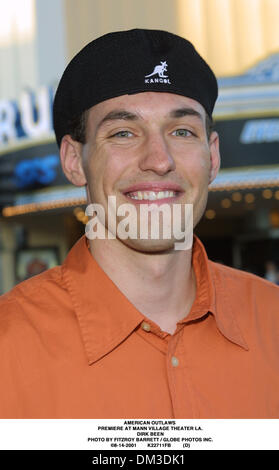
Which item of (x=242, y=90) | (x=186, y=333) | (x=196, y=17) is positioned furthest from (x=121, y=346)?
(x=196, y=17)

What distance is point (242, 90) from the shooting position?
13.1 metres

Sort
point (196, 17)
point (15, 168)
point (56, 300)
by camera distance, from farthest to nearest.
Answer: point (196, 17) → point (15, 168) → point (56, 300)

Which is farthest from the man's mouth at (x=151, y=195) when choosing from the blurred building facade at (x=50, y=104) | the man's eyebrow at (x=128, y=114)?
Result: the blurred building facade at (x=50, y=104)

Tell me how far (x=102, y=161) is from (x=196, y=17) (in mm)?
14701

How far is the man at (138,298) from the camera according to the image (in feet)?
Result: 6.18

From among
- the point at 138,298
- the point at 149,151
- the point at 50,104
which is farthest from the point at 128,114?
the point at 50,104

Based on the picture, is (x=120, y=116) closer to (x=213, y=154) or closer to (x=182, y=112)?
(x=182, y=112)

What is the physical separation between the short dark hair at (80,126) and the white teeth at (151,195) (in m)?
0.31

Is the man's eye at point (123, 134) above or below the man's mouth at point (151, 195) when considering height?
above

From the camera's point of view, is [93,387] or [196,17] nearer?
[93,387]

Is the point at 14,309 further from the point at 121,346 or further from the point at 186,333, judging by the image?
the point at 186,333

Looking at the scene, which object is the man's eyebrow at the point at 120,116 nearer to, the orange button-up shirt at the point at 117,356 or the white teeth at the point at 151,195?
the white teeth at the point at 151,195

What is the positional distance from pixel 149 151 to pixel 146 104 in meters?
0.17

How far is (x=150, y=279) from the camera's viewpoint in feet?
7.12
